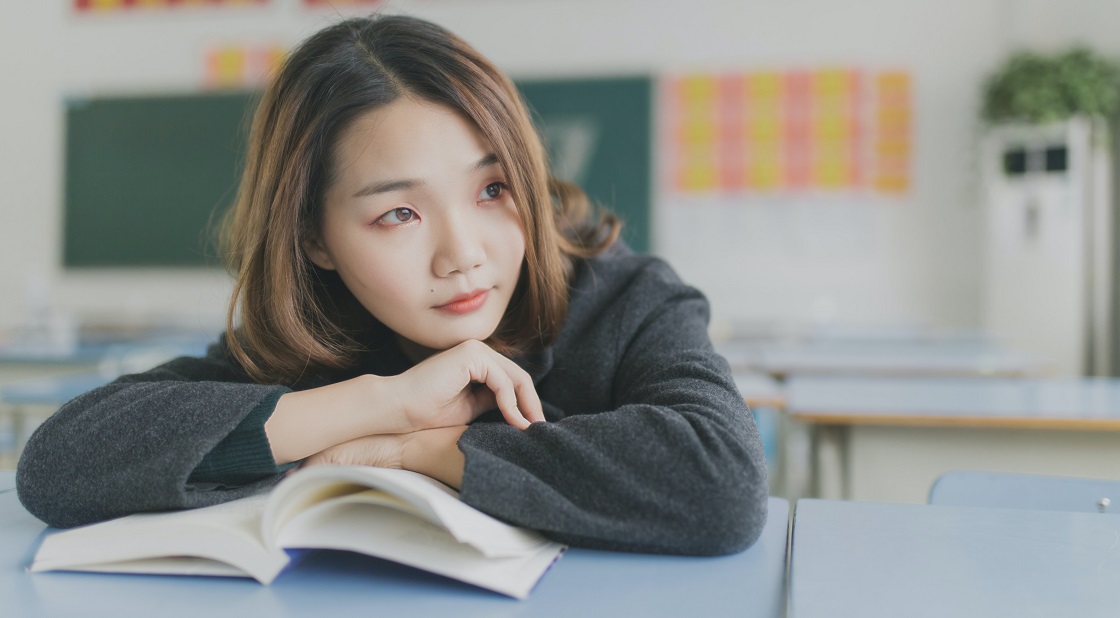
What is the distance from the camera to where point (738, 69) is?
17.1ft

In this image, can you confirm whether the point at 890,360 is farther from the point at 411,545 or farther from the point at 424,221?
the point at 411,545

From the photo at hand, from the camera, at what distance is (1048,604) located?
2.07ft

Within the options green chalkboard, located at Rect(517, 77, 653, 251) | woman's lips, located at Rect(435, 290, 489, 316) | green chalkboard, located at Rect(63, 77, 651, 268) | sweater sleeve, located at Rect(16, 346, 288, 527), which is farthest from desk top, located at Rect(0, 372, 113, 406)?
green chalkboard, located at Rect(517, 77, 653, 251)

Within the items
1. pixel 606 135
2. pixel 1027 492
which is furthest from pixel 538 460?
pixel 606 135

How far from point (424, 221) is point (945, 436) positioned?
135 cm

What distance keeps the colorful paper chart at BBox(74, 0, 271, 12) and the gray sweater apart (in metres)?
5.32

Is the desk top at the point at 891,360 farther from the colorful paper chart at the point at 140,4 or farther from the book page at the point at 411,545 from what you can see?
the colorful paper chart at the point at 140,4

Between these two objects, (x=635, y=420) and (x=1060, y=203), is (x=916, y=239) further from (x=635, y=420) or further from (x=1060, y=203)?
(x=635, y=420)

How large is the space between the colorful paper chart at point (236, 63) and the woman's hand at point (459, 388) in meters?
5.23

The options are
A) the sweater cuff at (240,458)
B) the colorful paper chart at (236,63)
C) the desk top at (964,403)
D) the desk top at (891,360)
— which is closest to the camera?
the sweater cuff at (240,458)

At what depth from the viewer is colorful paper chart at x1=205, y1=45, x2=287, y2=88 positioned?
5.65 metres

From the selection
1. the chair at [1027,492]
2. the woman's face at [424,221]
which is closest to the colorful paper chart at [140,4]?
the woman's face at [424,221]

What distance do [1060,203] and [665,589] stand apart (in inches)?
176

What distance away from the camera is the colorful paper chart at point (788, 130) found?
16.6ft
